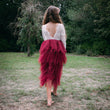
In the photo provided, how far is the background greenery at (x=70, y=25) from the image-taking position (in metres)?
11.5

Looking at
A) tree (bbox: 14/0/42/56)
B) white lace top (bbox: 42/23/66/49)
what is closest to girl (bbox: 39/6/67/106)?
white lace top (bbox: 42/23/66/49)

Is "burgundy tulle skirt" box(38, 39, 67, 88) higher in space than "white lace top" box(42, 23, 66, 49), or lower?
→ lower

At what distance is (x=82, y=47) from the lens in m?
17.4

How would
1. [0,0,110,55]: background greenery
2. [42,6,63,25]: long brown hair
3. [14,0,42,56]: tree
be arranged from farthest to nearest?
[0,0,110,55]: background greenery < [14,0,42,56]: tree < [42,6,63,25]: long brown hair

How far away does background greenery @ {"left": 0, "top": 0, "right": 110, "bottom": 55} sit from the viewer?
37.8 feet

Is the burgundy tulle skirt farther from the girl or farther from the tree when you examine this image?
the tree

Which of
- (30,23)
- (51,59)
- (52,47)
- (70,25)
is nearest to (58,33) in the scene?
(52,47)

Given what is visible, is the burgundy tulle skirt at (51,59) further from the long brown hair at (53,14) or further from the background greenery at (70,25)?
the background greenery at (70,25)

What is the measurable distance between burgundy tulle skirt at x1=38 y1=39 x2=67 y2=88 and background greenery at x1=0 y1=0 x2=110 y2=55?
29.3 ft

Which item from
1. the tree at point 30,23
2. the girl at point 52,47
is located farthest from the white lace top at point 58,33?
the tree at point 30,23

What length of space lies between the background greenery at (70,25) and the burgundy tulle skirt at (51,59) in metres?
8.93

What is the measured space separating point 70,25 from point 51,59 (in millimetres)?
16990

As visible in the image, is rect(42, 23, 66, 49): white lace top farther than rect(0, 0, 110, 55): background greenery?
No

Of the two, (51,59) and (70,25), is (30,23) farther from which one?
(51,59)
